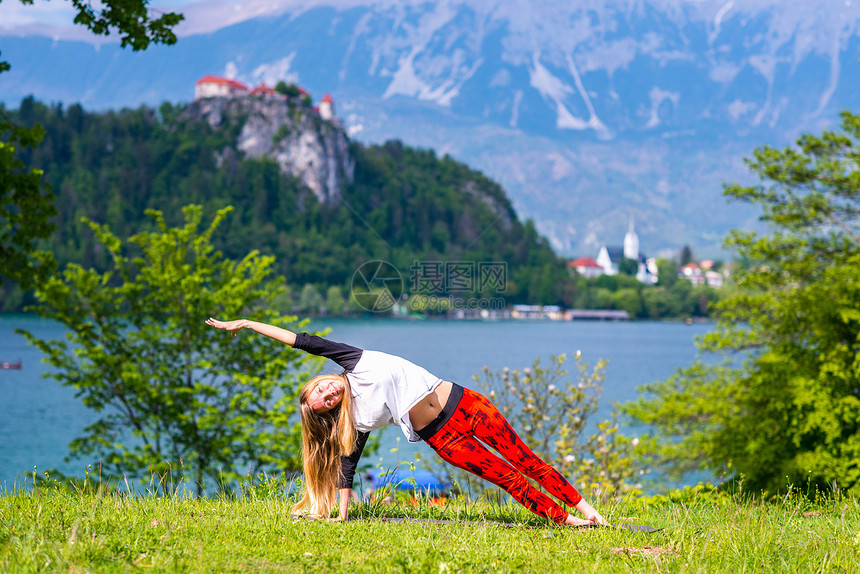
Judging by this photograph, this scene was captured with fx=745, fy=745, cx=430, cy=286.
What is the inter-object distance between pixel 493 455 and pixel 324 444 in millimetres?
1041

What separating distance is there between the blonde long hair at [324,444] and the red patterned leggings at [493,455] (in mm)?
523

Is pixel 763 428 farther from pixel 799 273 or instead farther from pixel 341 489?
pixel 341 489

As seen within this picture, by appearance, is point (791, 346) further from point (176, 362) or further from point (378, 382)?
point (176, 362)

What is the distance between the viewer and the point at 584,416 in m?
11.1

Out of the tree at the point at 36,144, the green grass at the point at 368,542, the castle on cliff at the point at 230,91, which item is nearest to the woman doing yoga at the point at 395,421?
the green grass at the point at 368,542

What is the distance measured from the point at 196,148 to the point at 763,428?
153 meters

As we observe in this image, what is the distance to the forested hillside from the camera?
99812 mm

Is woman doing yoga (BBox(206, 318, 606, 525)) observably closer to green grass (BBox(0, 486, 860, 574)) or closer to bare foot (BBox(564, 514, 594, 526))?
bare foot (BBox(564, 514, 594, 526))

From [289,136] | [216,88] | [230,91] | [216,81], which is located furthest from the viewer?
[230,91]

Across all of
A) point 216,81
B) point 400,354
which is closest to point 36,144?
point 400,354

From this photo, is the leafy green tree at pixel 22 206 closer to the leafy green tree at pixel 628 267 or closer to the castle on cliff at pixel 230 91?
the leafy green tree at pixel 628 267

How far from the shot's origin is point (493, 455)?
446 cm

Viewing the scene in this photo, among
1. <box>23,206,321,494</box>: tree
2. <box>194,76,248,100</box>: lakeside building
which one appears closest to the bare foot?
<box>23,206,321,494</box>: tree

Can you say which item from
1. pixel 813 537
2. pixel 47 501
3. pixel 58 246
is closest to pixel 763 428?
pixel 813 537
